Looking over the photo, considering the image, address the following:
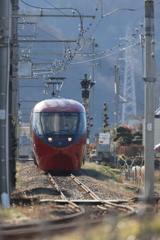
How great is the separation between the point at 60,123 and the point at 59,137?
0.72m

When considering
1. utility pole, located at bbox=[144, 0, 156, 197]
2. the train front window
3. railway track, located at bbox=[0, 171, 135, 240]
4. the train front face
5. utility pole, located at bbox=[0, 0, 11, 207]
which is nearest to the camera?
railway track, located at bbox=[0, 171, 135, 240]

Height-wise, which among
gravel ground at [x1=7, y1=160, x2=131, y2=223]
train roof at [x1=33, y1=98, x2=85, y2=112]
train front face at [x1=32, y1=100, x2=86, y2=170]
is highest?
train roof at [x1=33, y1=98, x2=85, y2=112]

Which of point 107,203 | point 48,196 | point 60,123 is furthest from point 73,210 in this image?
point 60,123

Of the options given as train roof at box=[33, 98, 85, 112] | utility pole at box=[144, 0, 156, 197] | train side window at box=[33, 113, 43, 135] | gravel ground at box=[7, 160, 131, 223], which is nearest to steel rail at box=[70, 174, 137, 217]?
gravel ground at box=[7, 160, 131, 223]

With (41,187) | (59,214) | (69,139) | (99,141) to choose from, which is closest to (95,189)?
(41,187)

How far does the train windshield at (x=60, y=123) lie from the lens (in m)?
19.5

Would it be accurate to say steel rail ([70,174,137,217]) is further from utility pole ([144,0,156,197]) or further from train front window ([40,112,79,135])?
train front window ([40,112,79,135])

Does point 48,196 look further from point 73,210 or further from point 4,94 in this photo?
point 4,94

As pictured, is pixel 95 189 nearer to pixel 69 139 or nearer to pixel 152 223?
pixel 69 139

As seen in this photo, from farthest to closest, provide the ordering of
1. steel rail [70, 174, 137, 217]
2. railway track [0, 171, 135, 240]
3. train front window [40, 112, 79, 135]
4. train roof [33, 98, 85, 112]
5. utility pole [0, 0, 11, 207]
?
train roof [33, 98, 85, 112] < train front window [40, 112, 79, 135] < utility pole [0, 0, 11, 207] < steel rail [70, 174, 137, 217] < railway track [0, 171, 135, 240]

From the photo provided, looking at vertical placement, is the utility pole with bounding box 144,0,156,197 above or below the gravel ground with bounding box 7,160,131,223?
above

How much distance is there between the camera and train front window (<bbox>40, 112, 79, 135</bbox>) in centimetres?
1950

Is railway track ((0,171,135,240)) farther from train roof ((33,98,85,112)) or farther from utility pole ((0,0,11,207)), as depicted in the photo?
train roof ((33,98,85,112))

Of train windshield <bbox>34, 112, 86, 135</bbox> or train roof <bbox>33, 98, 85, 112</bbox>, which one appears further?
train roof <bbox>33, 98, 85, 112</bbox>
